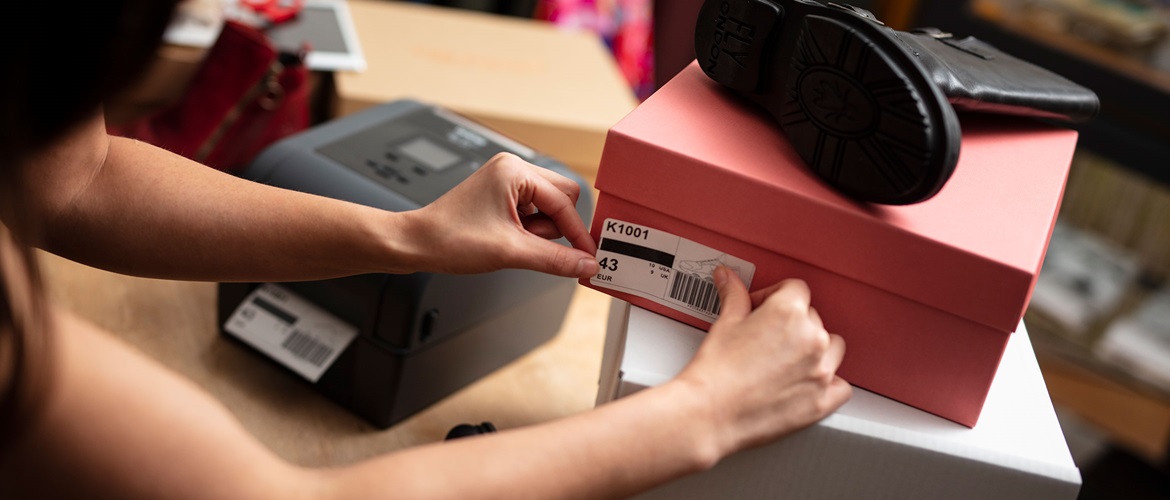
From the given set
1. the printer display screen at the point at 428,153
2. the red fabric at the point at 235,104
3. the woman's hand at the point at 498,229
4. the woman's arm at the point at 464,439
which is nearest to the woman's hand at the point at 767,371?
the woman's arm at the point at 464,439

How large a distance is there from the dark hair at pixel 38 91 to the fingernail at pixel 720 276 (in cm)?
35

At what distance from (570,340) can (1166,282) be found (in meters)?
1.48

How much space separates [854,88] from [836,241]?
0.31 feet

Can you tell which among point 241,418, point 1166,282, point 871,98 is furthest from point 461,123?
point 1166,282

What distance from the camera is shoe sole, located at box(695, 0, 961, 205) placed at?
19.9 inches

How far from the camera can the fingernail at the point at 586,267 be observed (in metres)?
0.62

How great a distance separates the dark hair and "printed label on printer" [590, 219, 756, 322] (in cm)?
31

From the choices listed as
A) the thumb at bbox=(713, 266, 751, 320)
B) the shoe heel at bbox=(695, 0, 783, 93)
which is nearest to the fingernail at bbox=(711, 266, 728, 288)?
the thumb at bbox=(713, 266, 751, 320)

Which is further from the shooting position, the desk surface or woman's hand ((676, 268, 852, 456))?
the desk surface

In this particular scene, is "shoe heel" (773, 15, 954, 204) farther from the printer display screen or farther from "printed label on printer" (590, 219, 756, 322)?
the printer display screen

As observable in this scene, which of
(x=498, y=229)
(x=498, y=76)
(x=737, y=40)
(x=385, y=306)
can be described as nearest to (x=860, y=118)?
(x=737, y=40)

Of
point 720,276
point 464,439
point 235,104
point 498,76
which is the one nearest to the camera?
point 464,439

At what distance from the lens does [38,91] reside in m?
0.39

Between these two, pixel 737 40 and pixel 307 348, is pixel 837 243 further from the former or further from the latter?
pixel 307 348
